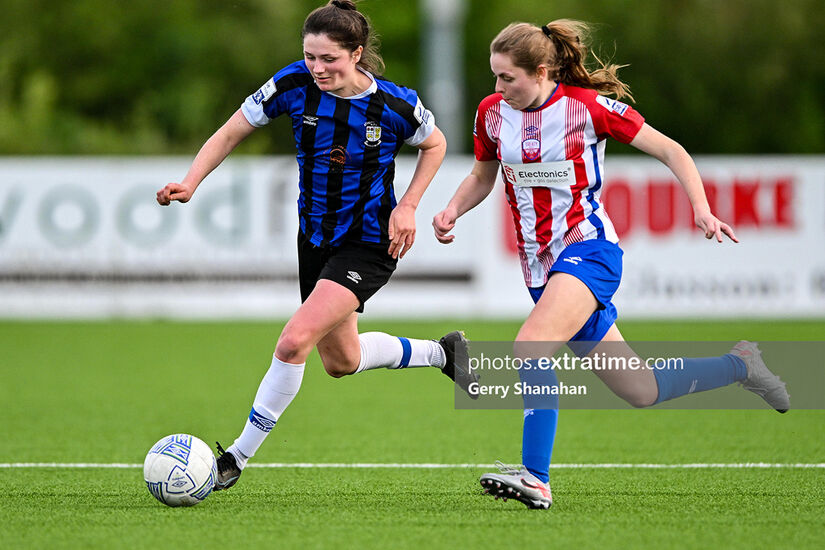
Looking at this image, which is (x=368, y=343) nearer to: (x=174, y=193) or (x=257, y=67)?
(x=174, y=193)

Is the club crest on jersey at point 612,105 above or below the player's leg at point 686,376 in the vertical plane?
above

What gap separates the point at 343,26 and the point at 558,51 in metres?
0.87

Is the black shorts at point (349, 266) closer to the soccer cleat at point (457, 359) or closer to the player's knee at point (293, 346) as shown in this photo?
the player's knee at point (293, 346)

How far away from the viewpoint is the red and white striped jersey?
4.98 m

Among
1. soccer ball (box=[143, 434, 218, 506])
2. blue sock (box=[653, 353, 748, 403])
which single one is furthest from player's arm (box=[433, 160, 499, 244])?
soccer ball (box=[143, 434, 218, 506])

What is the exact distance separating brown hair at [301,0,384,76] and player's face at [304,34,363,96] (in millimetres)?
24

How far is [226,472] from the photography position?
5.05m

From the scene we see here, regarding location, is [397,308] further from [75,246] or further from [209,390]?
[209,390]

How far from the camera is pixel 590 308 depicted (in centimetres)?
488

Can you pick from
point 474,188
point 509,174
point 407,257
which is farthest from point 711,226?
point 407,257

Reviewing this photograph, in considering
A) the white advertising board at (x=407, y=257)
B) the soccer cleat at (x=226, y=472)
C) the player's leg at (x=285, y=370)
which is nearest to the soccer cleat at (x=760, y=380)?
the player's leg at (x=285, y=370)

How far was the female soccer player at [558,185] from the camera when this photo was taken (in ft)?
15.8

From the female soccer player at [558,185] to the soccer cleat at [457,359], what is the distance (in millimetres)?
1044

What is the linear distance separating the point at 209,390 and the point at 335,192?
420 cm
